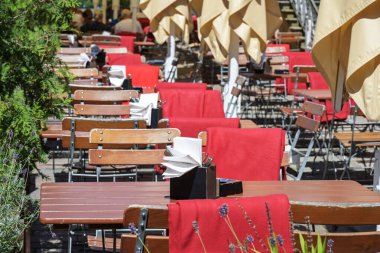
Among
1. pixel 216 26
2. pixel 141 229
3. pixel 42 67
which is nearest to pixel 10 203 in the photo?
pixel 141 229

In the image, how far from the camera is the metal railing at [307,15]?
20948mm

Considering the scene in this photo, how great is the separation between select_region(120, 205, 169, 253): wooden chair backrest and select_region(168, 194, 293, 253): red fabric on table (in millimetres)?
138

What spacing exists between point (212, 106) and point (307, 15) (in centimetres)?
1357

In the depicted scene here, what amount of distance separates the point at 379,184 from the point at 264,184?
109cm

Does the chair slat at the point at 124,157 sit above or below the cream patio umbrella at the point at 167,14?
below

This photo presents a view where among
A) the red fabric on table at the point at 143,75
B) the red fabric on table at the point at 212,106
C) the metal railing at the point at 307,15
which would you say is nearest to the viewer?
the red fabric on table at the point at 212,106

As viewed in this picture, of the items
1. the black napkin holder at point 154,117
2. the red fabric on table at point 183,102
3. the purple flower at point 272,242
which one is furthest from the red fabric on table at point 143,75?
the purple flower at point 272,242

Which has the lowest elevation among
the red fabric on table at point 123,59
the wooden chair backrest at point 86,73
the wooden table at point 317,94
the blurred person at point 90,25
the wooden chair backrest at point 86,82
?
the wooden table at point 317,94

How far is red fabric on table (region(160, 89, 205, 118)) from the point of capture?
933cm

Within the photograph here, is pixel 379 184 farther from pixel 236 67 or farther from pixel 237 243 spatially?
pixel 236 67

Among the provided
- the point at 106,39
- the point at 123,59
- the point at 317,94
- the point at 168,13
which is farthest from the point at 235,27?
the point at 106,39

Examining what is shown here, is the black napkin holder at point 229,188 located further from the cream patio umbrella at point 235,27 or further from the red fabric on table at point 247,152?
the cream patio umbrella at point 235,27

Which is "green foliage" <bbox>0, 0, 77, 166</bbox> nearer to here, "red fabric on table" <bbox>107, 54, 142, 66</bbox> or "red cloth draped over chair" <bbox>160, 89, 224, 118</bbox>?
"red cloth draped over chair" <bbox>160, 89, 224, 118</bbox>

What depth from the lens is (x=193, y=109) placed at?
935 centimetres
